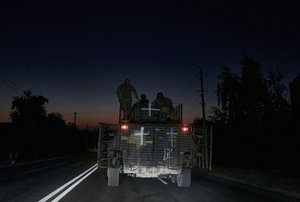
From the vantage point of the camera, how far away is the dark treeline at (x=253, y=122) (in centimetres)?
3438

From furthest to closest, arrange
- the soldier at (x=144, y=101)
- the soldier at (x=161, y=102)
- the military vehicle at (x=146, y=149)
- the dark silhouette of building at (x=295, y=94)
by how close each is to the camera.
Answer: the dark silhouette of building at (x=295, y=94)
the soldier at (x=161, y=102)
the soldier at (x=144, y=101)
the military vehicle at (x=146, y=149)

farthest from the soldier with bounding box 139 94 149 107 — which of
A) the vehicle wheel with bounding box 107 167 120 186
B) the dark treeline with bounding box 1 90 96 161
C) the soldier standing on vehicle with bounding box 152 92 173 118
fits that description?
the dark treeline with bounding box 1 90 96 161

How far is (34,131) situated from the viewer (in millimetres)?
70688

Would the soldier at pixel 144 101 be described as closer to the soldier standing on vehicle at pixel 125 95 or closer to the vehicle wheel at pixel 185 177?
the soldier standing on vehicle at pixel 125 95

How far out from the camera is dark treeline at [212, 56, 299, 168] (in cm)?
3438

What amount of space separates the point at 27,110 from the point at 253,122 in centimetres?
5173

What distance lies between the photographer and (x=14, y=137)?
202 feet

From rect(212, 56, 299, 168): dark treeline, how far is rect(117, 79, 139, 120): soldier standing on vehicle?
20.8 metres

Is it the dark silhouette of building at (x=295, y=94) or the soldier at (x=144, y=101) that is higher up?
the dark silhouette of building at (x=295, y=94)

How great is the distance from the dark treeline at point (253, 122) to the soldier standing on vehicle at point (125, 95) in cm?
2079

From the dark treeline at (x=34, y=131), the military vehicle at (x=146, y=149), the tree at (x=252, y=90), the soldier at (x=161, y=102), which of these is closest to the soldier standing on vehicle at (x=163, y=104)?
the soldier at (x=161, y=102)

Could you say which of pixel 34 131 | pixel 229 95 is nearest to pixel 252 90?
pixel 229 95

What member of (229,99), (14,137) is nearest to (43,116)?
(14,137)

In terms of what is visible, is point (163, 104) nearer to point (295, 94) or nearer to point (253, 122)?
point (253, 122)
